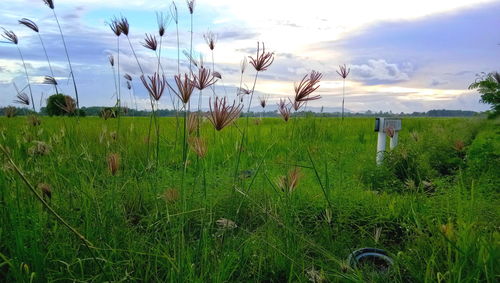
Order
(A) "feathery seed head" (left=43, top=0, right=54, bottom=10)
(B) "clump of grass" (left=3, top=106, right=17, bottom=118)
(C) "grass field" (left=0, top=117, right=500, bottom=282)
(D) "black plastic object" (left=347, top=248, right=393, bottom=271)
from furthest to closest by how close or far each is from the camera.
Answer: (B) "clump of grass" (left=3, top=106, right=17, bottom=118)
(A) "feathery seed head" (left=43, top=0, right=54, bottom=10)
(D) "black plastic object" (left=347, top=248, right=393, bottom=271)
(C) "grass field" (left=0, top=117, right=500, bottom=282)

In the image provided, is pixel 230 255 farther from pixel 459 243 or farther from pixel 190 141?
pixel 459 243

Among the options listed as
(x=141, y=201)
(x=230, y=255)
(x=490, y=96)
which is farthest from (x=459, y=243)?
(x=490, y=96)

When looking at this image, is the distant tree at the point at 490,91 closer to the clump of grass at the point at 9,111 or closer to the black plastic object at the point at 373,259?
the black plastic object at the point at 373,259

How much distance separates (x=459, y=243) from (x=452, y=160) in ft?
8.58

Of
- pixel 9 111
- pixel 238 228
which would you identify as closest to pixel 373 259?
pixel 238 228

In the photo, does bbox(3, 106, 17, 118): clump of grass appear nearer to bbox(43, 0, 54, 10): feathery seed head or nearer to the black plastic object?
bbox(43, 0, 54, 10): feathery seed head

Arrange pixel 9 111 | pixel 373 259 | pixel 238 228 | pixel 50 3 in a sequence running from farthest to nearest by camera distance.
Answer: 1. pixel 9 111
2. pixel 238 228
3. pixel 50 3
4. pixel 373 259

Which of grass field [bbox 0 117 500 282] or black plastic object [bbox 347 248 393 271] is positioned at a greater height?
grass field [bbox 0 117 500 282]

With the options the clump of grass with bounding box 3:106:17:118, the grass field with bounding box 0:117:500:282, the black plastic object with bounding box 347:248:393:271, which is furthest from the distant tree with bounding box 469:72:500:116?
the clump of grass with bounding box 3:106:17:118

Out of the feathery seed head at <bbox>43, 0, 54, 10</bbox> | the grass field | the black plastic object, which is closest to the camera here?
the grass field

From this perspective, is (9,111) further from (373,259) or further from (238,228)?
(373,259)

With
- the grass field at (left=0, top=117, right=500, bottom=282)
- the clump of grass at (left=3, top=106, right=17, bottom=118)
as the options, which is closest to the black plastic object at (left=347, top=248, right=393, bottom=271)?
the grass field at (left=0, top=117, right=500, bottom=282)

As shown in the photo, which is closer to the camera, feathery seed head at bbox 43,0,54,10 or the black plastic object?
the black plastic object

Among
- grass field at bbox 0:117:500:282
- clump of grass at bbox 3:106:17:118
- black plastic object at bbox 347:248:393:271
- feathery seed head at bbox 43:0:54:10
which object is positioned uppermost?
feathery seed head at bbox 43:0:54:10
